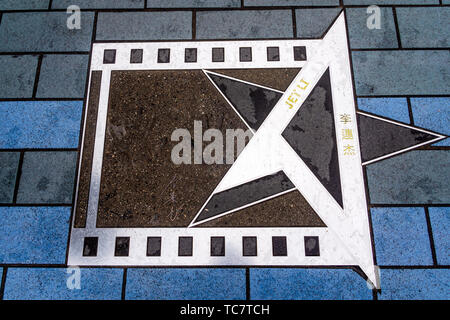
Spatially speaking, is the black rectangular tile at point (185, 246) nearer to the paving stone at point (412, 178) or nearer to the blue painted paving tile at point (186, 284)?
the blue painted paving tile at point (186, 284)

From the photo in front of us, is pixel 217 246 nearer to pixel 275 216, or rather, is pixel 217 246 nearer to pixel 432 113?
pixel 275 216

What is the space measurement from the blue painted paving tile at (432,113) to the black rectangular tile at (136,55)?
286 cm

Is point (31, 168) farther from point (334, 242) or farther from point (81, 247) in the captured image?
point (334, 242)

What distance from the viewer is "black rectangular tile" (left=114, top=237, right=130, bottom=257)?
251 centimetres

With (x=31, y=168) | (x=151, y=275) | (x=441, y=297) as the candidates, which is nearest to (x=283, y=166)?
(x=151, y=275)

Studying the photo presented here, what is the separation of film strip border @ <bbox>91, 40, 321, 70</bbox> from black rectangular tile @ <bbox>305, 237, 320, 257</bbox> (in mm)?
1743

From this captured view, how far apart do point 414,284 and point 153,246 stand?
2.35 metres

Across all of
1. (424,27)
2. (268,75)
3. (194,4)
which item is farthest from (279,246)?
(424,27)

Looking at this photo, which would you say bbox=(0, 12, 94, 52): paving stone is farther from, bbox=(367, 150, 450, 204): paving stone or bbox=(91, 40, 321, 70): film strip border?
bbox=(367, 150, 450, 204): paving stone

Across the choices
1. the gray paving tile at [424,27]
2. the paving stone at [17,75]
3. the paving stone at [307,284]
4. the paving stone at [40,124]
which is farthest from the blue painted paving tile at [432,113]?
the paving stone at [17,75]

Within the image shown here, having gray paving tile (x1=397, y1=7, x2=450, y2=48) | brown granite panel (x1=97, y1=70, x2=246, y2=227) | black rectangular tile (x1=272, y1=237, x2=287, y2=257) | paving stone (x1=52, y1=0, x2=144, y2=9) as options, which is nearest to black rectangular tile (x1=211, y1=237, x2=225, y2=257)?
brown granite panel (x1=97, y1=70, x2=246, y2=227)

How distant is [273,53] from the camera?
294 cm

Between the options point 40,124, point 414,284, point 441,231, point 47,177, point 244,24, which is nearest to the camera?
point 414,284

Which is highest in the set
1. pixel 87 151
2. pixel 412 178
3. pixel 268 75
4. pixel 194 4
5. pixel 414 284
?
pixel 194 4
